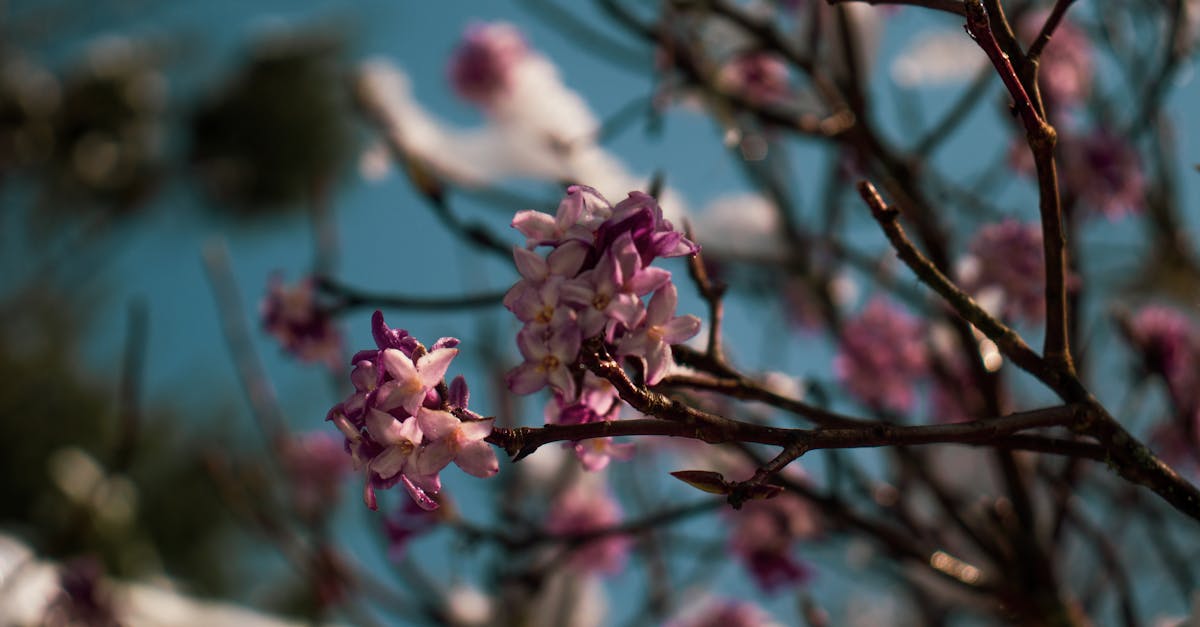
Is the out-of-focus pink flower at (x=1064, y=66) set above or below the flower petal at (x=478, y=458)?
above

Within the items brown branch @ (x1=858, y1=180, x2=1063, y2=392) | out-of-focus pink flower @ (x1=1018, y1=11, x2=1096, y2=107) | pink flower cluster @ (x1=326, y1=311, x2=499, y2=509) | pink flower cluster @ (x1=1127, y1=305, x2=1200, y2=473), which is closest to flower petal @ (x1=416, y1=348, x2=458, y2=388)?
pink flower cluster @ (x1=326, y1=311, x2=499, y2=509)

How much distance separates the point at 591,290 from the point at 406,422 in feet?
0.26

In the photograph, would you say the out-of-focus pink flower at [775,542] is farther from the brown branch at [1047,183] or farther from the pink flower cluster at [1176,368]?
the brown branch at [1047,183]

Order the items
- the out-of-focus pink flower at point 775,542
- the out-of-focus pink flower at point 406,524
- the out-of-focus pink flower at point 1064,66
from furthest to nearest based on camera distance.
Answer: the out-of-focus pink flower at point 1064,66 → the out-of-focus pink flower at point 775,542 → the out-of-focus pink flower at point 406,524

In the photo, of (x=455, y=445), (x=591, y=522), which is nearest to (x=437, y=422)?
(x=455, y=445)

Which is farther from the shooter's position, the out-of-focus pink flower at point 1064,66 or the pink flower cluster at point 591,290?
the out-of-focus pink flower at point 1064,66

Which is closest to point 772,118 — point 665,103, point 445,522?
point 665,103

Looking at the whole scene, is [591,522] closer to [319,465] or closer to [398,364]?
[319,465]

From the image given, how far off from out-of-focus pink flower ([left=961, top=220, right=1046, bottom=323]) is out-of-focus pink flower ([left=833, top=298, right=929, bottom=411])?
199mm

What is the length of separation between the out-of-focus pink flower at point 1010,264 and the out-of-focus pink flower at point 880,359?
20cm

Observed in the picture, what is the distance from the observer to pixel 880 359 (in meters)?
1.09

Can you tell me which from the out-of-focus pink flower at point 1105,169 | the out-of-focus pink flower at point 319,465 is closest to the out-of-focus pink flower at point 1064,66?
the out-of-focus pink flower at point 1105,169

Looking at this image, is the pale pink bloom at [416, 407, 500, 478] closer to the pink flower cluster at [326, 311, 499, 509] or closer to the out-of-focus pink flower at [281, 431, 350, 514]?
the pink flower cluster at [326, 311, 499, 509]

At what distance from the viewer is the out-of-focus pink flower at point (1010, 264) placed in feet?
2.81
